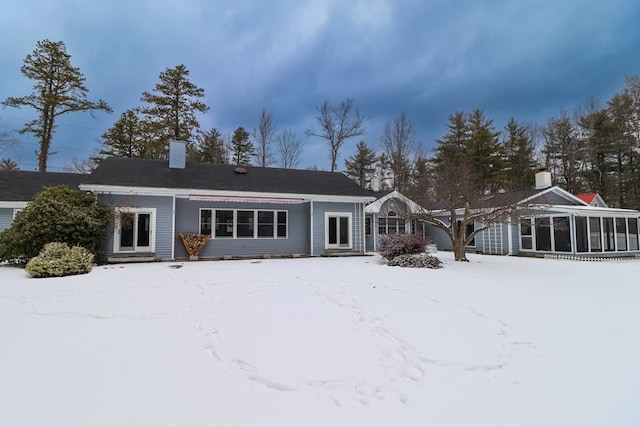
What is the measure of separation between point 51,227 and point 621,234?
27508mm

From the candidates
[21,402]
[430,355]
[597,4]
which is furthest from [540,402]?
[597,4]

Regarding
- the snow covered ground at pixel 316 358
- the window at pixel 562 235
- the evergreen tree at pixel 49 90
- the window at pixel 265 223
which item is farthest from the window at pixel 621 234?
the evergreen tree at pixel 49 90

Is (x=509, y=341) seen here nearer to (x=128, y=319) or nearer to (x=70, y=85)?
(x=128, y=319)

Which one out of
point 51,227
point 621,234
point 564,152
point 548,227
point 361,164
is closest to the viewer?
point 51,227

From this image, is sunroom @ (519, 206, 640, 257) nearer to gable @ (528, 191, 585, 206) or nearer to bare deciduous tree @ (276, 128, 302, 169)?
gable @ (528, 191, 585, 206)

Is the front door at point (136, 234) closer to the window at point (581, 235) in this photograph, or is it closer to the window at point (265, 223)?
the window at point (265, 223)

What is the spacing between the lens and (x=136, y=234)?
13.8 m

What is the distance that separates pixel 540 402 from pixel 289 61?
62.5 feet

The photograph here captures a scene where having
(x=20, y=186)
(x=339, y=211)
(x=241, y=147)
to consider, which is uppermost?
(x=241, y=147)

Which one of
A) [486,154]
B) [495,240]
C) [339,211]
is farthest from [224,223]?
[486,154]

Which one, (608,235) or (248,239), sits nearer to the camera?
(248,239)

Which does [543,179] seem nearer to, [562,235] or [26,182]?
[562,235]

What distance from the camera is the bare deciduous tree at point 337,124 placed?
1185 inches

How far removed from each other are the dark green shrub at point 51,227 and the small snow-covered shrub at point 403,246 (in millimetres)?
11476
